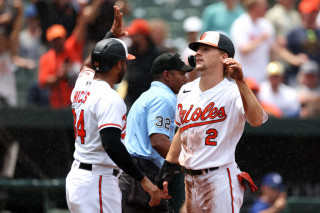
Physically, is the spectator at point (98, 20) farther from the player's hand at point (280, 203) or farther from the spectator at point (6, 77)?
the player's hand at point (280, 203)

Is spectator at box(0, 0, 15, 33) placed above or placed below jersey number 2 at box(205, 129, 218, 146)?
above

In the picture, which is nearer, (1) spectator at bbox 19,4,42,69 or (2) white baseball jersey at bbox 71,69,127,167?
(2) white baseball jersey at bbox 71,69,127,167

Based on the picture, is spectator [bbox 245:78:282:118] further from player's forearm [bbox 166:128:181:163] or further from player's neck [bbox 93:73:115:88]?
player's neck [bbox 93:73:115:88]

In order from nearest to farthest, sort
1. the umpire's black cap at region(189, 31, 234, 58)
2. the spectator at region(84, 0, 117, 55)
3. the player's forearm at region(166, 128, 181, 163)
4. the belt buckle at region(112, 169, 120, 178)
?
the belt buckle at region(112, 169, 120, 178)
the umpire's black cap at region(189, 31, 234, 58)
the player's forearm at region(166, 128, 181, 163)
the spectator at region(84, 0, 117, 55)

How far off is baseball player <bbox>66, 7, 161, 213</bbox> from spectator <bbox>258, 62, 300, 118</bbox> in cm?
345

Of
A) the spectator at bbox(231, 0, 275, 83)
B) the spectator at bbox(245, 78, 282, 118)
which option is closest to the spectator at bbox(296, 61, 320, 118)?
the spectator at bbox(245, 78, 282, 118)

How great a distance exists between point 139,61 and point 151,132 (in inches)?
94.7

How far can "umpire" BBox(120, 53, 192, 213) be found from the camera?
533 centimetres

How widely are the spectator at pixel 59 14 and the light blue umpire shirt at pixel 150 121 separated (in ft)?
10.6

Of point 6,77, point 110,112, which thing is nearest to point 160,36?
point 6,77

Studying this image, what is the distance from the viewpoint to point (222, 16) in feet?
27.5

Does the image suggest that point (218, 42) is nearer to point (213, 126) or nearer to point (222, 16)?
point (213, 126)

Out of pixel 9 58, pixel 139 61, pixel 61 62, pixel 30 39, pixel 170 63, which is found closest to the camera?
pixel 170 63

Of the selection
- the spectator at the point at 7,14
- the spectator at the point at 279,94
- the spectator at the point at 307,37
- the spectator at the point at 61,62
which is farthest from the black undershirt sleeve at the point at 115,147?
the spectator at the point at 7,14
